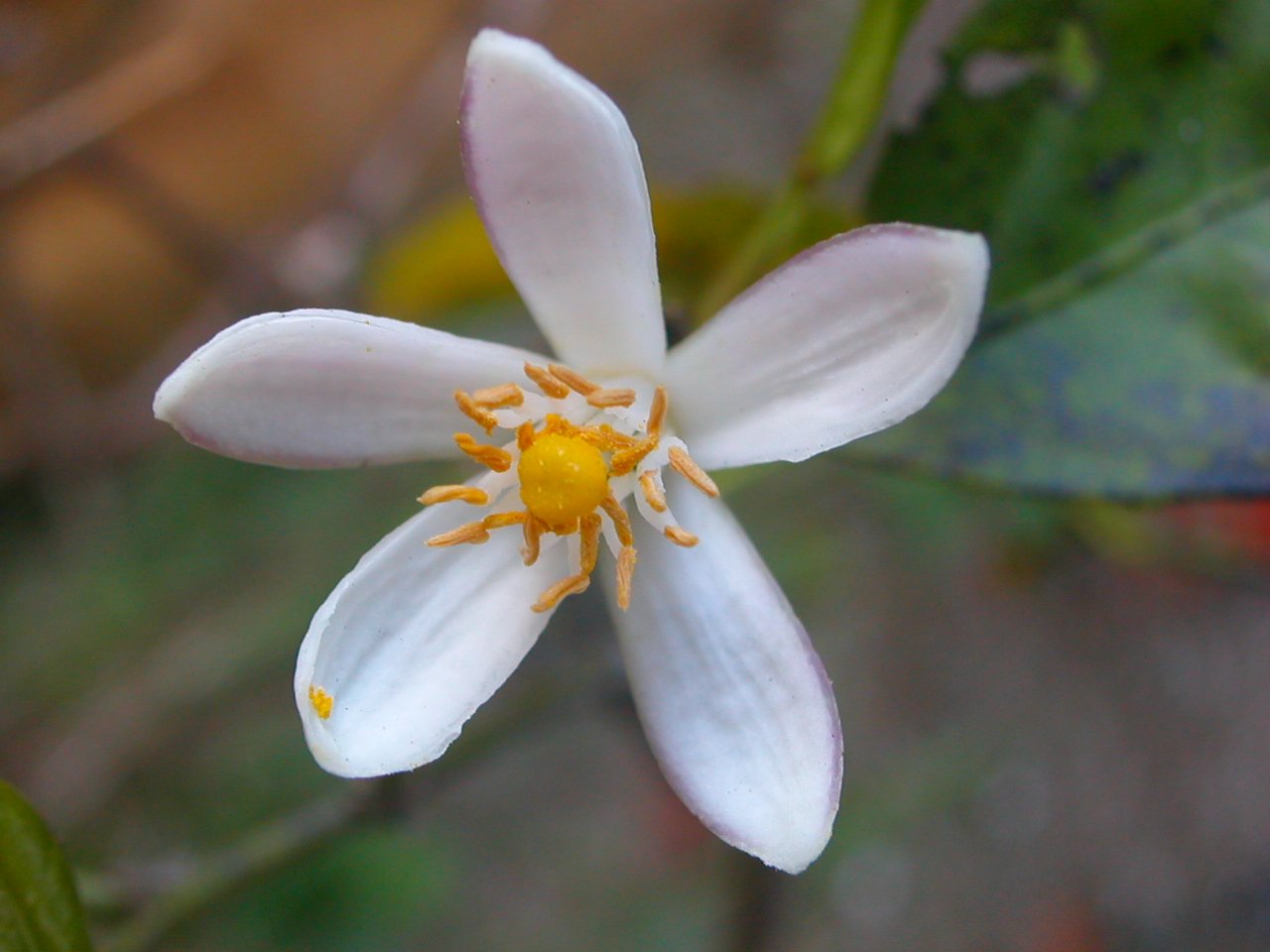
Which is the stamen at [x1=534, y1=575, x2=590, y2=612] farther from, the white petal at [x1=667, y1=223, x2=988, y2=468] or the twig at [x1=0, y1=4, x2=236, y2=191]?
the twig at [x1=0, y1=4, x2=236, y2=191]

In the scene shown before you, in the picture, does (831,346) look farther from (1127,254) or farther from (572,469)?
(1127,254)

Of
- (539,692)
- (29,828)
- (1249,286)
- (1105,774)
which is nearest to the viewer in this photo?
(29,828)

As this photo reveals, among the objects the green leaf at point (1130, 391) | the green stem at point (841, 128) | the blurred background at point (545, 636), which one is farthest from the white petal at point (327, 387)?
the blurred background at point (545, 636)

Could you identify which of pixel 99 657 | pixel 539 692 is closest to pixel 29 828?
pixel 539 692

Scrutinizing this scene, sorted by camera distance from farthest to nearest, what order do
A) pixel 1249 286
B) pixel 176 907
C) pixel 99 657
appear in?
pixel 99 657 < pixel 176 907 < pixel 1249 286

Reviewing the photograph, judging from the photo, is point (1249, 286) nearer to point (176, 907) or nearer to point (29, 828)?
point (29, 828)

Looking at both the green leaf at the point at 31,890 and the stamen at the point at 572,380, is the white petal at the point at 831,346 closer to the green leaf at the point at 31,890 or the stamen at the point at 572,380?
the stamen at the point at 572,380
